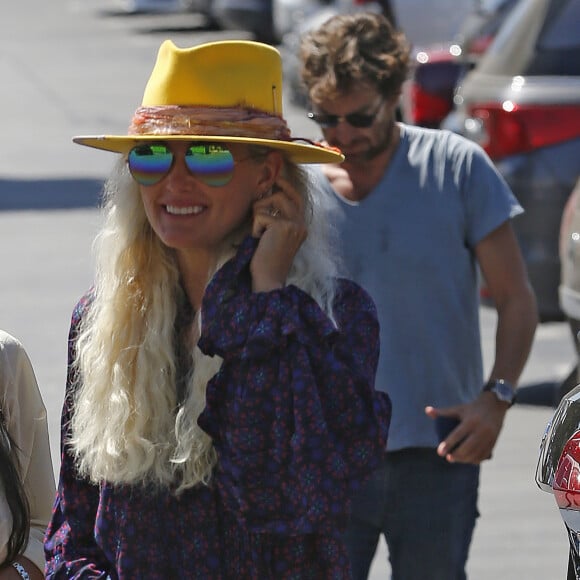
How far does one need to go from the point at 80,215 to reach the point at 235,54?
9.52 meters

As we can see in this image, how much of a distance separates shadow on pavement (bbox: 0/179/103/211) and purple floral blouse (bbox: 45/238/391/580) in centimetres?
981

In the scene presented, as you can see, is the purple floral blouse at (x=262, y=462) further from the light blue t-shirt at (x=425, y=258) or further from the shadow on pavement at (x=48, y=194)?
the shadow on pavement at (x=48, y=194)

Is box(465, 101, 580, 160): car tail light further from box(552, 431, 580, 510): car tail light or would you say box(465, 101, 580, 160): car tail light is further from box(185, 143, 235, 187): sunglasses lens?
box(552, 431, 580, 510): car tail light

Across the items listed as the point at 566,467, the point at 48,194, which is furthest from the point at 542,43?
the point at 48,194

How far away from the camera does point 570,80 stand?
287 inches

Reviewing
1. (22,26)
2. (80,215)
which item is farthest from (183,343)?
(22,26)

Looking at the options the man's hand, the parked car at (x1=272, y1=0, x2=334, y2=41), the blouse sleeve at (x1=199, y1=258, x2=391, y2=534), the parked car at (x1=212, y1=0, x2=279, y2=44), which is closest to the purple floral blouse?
the blouse sleeve at (x1=199, y1=258, x2=391, y2=534)

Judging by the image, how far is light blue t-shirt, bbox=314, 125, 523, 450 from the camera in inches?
153

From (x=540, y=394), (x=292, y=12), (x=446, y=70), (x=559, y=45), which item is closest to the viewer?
(x=559, y=45)

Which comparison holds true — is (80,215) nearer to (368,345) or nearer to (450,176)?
(450,176)

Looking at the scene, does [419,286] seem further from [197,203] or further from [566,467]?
[566,467]

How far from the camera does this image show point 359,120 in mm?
3912

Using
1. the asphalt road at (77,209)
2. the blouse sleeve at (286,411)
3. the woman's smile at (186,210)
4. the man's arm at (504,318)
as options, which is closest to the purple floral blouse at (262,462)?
the blouse sleeve at (286,411)

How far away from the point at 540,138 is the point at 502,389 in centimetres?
358
